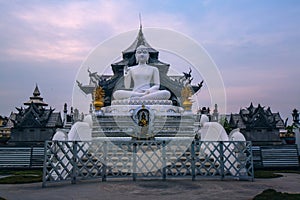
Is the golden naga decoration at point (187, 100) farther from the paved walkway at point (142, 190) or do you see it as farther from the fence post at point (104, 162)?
the fence post at point (104, 162)

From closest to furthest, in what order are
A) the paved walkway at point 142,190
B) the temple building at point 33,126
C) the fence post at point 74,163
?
the paved walkway at point 142,190
the fence post at point 74,163
the temple building at point 33,126

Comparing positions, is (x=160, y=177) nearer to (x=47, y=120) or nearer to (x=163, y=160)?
(x=163, y=160)

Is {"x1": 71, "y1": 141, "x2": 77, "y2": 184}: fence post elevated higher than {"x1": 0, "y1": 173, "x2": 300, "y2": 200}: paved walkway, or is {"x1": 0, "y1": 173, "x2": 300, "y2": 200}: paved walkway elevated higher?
{"x1": 71, "y1": 141, "x2": 77, "y2": 184}: fence post

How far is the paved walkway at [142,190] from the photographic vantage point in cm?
592

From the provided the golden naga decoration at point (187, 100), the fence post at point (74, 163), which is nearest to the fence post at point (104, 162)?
the fence post at point (74, 163)

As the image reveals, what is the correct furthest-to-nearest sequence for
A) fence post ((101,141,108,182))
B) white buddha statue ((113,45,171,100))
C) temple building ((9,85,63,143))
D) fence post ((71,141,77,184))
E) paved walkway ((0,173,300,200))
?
temple building ((9,85,63,143))
white buddha statue ((113,45,171,100))
fence post ((101,141,108,182))
fence post ((71,141,77,184))
paved walkway ((0,173,300,200))

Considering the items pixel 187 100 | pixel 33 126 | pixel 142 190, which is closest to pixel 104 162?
pixel 142 190

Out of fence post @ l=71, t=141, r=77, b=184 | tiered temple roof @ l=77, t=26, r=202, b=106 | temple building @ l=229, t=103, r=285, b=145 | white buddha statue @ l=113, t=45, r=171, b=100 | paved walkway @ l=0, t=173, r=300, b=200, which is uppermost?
tiered temple roof @ l=77, t=26, r=202, b=106

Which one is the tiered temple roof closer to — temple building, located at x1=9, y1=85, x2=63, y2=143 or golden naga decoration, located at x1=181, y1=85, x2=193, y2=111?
temple building, located at x1=9, y1=85, x2=63, y2=143

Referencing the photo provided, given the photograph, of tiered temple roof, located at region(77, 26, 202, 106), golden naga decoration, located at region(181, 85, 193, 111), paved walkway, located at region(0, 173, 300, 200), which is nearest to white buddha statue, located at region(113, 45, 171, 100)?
golden naga decoration, located at region(181, 85, 193, 111)

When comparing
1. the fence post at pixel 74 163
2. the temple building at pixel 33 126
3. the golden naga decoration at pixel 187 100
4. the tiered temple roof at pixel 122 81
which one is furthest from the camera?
the tiered temple roof at pixel 122 81

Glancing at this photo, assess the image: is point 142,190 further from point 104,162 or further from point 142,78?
point 142,78

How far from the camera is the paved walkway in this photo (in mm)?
5918

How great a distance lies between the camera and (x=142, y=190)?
6.64 m
